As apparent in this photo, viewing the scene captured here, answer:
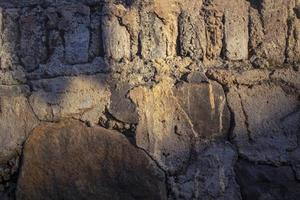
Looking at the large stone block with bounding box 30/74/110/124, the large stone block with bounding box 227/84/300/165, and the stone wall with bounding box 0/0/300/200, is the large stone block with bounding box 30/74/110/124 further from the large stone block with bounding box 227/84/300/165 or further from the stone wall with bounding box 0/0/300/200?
the large stone block with bounding box 227/84/300/165

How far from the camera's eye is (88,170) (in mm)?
1864

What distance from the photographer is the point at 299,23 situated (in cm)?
192

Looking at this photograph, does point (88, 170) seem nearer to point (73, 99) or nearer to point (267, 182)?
point (73, 99)

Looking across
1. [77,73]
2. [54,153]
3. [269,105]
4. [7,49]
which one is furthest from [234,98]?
[7,49]

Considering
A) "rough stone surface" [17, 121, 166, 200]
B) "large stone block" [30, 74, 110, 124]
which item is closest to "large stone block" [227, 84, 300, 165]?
"rough stone surface" [17, 121, 166, 200]

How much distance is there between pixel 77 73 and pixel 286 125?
2.99ft

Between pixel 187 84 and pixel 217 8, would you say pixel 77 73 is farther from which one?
pixel 217 8

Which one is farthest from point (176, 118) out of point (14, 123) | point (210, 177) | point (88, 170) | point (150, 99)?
point (14, 123)

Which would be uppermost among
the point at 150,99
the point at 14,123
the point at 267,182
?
the point at 150,99

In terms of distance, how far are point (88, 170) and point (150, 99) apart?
1.28 ft

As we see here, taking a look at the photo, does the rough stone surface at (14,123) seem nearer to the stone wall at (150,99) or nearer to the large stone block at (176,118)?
the stone wall at (150,99)

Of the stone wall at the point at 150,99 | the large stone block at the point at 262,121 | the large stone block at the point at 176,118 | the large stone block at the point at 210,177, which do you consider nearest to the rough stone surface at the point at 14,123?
the stone wall at the point at 150,99

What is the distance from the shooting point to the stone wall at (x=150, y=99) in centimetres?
187

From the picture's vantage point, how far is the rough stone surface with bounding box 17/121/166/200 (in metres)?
1.86
